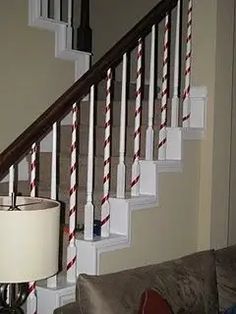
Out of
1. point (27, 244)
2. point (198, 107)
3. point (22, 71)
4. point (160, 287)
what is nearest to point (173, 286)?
point (160, 287)

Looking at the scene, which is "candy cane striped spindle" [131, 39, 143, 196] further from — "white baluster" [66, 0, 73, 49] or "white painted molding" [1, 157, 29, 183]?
"white baluster" [66, 0, 73, 49]

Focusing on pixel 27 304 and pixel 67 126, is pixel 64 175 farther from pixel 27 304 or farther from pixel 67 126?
pixel 27 304

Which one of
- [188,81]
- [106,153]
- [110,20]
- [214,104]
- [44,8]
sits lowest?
[106,153]

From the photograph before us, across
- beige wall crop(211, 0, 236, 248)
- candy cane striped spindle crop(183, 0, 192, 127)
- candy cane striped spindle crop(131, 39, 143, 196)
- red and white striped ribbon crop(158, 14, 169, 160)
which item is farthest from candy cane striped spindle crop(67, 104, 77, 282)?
beige wall crop(211, 0, 236, 248)

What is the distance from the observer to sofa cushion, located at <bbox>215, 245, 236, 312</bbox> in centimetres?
261

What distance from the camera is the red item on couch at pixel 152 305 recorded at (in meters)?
1.86

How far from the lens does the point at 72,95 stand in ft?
7.47

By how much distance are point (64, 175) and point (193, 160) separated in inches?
33.3

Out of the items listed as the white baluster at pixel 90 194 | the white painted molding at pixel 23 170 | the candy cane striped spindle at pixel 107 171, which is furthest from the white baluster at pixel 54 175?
the white painted molding at pixel 23 170

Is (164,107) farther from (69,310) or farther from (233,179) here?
(69,310)

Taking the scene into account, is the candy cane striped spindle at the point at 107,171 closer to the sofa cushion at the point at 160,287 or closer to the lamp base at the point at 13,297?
the sofa cushion at the point at 160,287

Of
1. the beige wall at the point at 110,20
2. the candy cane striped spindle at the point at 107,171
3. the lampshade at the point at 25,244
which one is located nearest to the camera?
the lampshade at the point at 25,244

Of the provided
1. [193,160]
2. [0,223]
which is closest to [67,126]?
[193,160]

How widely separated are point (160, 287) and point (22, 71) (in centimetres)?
196
